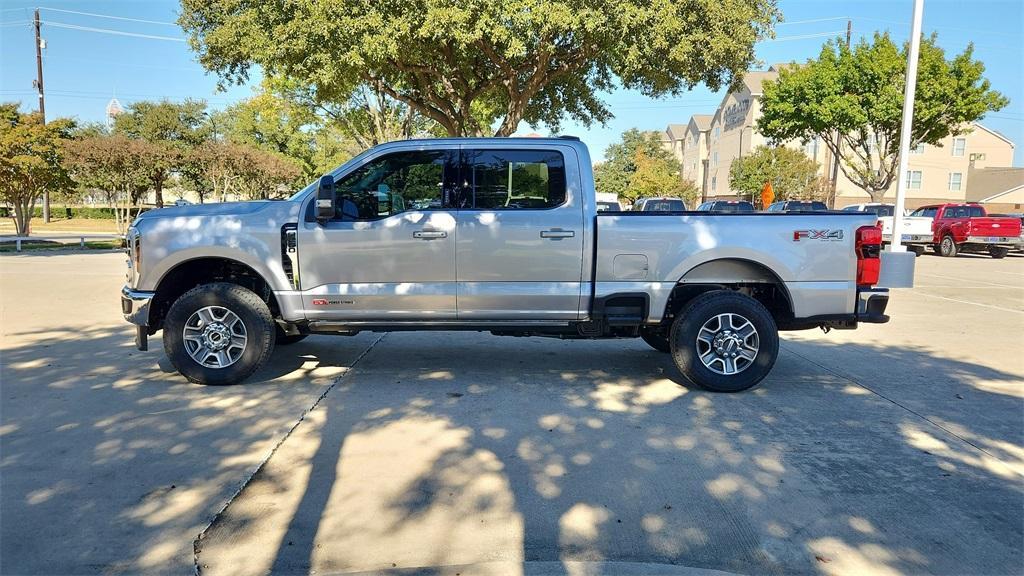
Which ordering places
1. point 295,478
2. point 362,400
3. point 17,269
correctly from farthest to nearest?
point 17,269 → point 362,400 → point 295,478

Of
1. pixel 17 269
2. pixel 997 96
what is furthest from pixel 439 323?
pixel 997 96

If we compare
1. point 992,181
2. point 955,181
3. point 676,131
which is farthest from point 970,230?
point 676,131

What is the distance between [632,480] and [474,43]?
13.3 m

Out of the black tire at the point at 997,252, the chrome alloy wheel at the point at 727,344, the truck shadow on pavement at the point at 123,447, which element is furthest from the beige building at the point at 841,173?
the truck shadow on pavement at the point at 123,447

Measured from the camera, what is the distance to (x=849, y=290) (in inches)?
219

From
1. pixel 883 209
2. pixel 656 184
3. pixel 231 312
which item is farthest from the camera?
pixel 656 184

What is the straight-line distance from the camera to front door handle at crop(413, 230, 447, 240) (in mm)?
5535

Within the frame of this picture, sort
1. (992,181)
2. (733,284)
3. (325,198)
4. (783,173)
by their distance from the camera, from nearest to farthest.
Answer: (325,198), (733,284), (783,173), (992,181)

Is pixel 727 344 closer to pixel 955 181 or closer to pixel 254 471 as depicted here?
pixel 254 471

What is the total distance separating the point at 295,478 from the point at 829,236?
4.49 m

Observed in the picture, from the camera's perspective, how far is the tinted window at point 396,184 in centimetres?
Answer: 568

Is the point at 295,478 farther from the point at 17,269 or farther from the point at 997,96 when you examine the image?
the point at 997,96

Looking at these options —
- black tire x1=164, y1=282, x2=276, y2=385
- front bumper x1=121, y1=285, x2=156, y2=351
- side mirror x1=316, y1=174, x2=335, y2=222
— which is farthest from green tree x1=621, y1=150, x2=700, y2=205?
front bumper x1=121, y1=285, x2=156, y2=351

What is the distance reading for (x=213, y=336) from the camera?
565 centimetres
